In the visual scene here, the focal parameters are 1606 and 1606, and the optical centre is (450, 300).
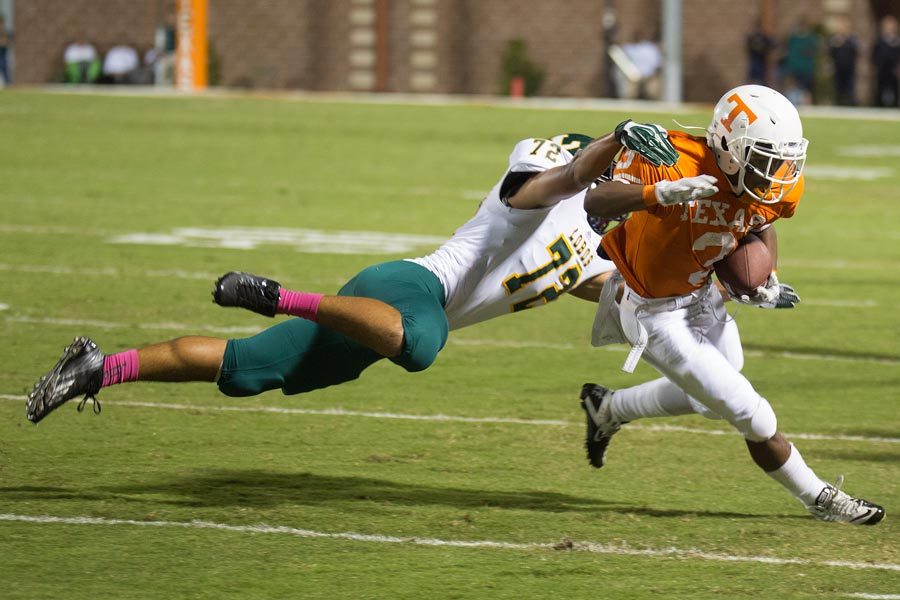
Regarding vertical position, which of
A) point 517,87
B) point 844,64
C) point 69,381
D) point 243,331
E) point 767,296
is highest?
point 767,296

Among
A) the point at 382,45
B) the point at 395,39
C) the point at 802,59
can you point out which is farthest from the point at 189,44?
the point at 802,59

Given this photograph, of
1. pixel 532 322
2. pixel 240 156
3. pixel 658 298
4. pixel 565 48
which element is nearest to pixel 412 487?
pixel 658 298

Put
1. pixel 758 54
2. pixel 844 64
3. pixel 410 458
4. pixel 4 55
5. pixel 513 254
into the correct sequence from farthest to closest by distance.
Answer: pixel 4 55
pixel 758 54
pixel 844 64
pixel 410 458
pixel 513 254

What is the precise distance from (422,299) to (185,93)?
27080 millimetres

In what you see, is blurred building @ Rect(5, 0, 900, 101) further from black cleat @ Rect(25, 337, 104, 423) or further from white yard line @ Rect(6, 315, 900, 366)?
black cleat @ Rect(25, 337, 104, 423)

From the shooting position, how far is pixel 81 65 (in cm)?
3569

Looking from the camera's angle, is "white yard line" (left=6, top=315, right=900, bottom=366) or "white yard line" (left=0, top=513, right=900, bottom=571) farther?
"white yard line" (left=6, top=315, right=900, bottom=366)

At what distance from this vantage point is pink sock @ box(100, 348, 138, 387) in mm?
5297

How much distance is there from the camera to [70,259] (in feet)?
36.8

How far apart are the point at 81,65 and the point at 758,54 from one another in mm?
15010

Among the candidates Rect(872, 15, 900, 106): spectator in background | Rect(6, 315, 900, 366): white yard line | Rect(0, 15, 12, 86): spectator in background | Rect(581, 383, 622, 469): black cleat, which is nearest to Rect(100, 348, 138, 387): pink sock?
Rect(581, 383, 622, 469): black cleat

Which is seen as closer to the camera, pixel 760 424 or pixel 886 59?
pixel 760 424

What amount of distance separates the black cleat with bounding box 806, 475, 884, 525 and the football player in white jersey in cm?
115

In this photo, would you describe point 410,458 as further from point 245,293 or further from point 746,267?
point 746,267
